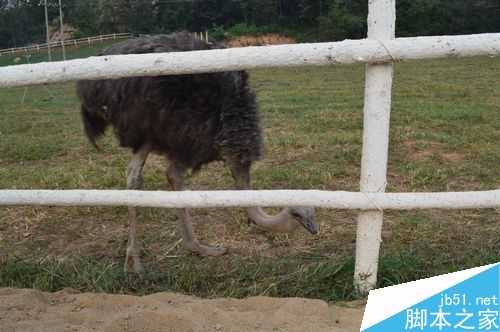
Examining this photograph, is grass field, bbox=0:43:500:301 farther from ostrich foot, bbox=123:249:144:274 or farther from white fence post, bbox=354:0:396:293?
white fence post, bbox=354:0:396:293

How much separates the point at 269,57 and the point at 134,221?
5.25ft

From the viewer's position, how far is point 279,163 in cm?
632

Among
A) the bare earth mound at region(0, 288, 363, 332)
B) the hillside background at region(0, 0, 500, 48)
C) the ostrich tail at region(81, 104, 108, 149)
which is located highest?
the hillside background at region(0, 0, 500, 48)

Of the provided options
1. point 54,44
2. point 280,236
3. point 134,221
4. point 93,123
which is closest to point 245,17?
point 54,44

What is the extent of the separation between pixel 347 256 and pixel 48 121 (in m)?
7.36

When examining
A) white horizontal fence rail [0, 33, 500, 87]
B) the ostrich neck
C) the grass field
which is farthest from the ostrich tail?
the ostrich neck

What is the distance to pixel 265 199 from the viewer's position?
3236 mm

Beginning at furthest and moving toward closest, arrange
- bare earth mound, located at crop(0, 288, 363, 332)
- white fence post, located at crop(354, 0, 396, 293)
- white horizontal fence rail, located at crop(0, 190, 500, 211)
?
white horizontal fence rail, located at crop(0, 190, 500, 211)
white fence post, located at crop(354, 0, 396, 293)
bare earth mound, located at crop(0, 288, 363, 332)

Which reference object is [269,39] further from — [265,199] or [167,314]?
[167,314]

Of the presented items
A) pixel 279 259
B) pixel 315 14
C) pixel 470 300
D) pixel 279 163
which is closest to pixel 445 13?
pixel 315 14

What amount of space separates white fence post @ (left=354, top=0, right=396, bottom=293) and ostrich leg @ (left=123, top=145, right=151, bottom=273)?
4.52ft

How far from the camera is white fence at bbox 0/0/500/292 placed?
2.95 m

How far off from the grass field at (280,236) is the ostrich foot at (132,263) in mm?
57

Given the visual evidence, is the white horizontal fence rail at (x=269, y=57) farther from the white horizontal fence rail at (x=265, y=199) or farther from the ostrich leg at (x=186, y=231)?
the ostrich leg at (x=186, y=231)
